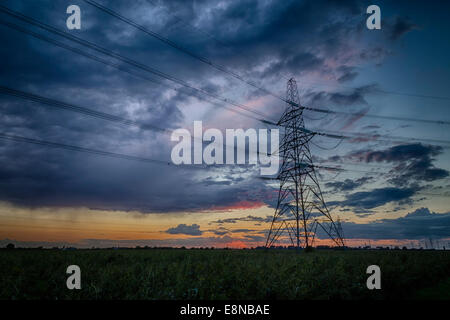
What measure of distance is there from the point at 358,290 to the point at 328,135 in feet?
84.7

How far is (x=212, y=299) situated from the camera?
772cm

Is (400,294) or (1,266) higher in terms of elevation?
(1,266)
